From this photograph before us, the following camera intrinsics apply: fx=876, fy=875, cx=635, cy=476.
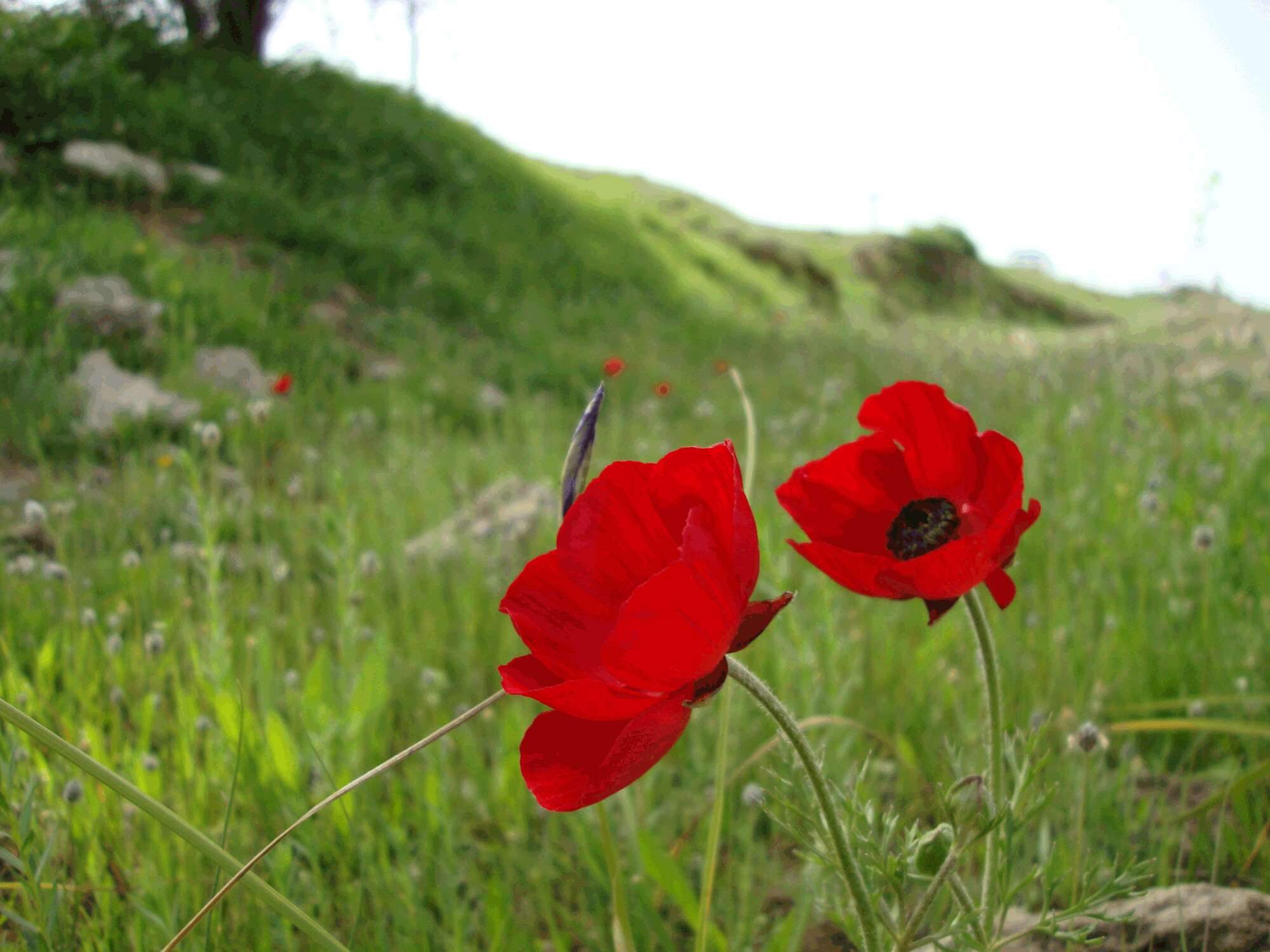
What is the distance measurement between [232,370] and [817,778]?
5090mm

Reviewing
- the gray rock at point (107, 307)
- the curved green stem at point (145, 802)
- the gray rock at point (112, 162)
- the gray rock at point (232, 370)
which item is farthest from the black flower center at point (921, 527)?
the gray rock at point (112, 162)

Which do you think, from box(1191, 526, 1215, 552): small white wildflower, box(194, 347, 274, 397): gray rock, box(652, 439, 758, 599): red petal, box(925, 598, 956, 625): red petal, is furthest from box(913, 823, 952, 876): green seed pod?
box(194, 347, 274, 397): gray rock

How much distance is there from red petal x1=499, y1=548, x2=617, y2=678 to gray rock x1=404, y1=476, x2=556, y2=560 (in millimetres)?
2075

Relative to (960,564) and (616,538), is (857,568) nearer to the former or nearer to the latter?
(960,564)

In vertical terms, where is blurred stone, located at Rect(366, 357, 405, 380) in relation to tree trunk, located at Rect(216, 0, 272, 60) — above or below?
below

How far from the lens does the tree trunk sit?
10070 mm

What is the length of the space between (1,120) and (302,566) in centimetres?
566

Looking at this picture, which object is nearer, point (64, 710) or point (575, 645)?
point (575, 645)

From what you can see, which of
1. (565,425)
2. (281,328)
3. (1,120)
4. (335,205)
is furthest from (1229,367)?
(1,120)

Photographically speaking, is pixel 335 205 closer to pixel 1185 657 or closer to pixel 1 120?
pixel 1 120

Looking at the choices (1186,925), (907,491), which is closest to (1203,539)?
(1186,925)

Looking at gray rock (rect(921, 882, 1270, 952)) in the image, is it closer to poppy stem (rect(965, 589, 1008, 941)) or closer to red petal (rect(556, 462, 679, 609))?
poppy stem (rect(965, 589, 1008, 941))

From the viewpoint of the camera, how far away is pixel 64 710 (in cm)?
169

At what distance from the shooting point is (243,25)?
1022cm
